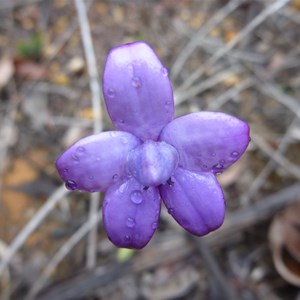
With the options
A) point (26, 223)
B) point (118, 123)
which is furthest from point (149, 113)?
point (26, 223)

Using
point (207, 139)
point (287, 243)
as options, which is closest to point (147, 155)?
point (207, 139)

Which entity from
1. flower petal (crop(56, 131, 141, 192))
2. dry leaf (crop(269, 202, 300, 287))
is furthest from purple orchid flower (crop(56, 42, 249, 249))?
dry leaf (crop(269, 202, 300, 287))

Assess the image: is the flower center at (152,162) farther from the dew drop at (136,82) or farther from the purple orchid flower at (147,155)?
the dew drop at (136,82)

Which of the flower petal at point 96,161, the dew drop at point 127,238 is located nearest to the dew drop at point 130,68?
the flower petal at point 96,161

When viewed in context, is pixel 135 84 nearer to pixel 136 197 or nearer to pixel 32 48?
pixel 136 197

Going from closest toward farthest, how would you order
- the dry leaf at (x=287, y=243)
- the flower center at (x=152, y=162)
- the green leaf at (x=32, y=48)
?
1. the flower center at (x=152, y=162)
2. the dry leaf at (x=287, y=243)
3. the green leaf at (x=32, y=48)
